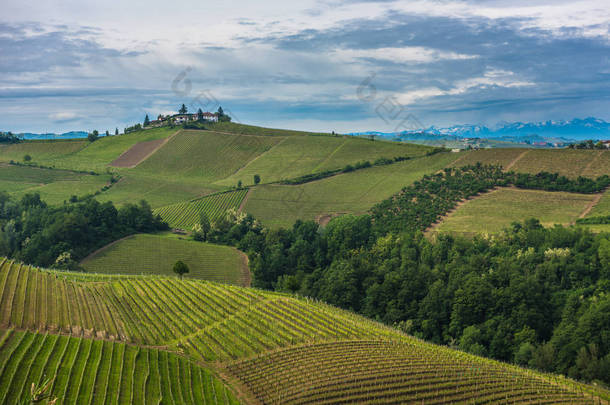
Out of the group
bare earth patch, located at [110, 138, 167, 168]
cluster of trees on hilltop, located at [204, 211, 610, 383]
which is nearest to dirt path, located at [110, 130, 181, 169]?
bare earth patch, located at [110, 138, 167, 168]

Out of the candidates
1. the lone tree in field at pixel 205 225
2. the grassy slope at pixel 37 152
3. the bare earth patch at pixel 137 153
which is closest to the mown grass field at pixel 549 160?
the lone tree in field at pixel 205 225

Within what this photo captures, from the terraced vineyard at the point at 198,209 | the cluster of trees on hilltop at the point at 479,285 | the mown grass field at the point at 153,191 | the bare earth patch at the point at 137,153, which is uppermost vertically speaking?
the bare earth patch at the point at 137,153

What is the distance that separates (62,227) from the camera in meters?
100

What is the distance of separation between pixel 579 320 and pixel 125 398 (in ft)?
196

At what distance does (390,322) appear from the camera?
78.1 meters

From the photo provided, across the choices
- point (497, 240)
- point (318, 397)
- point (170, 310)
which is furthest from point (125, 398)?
point (497, 240)

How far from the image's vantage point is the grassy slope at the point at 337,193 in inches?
4980

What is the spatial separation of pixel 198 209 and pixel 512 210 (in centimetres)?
8175

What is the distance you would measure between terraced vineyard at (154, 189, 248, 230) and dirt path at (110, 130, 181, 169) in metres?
52.7

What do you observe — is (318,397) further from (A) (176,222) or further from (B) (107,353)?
(A) (176,222)

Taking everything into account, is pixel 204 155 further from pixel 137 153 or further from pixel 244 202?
pixel 244 202

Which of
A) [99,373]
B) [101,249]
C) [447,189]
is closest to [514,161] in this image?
[447,189]

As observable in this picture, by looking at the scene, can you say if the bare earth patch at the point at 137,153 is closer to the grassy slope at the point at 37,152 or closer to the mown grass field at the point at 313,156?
the grassy slope at the point at 37,152

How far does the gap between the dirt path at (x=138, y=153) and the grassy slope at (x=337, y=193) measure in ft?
209
